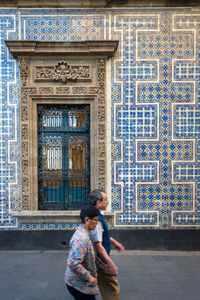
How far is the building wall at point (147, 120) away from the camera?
218 inches

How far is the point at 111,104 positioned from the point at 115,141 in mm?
855

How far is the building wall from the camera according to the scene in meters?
5.54

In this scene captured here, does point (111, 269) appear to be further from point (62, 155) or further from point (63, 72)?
point (63, 72)

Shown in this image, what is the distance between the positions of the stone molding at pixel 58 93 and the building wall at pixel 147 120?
0.58 ft

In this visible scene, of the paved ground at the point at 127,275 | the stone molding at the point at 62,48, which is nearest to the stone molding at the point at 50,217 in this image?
the paved ground at the point at 127,275

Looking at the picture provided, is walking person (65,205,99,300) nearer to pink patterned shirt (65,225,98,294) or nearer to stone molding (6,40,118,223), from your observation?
pink patterned shirt (65,225,98,294)

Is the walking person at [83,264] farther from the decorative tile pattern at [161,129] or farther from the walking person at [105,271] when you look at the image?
the decorative tile pattern at [161,129]

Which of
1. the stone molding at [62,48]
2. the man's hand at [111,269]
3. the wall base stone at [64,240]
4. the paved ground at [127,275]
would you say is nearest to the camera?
the man's hand at [111,269]

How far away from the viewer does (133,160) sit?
18.2 feet

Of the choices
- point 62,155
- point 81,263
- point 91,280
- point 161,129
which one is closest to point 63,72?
point 62,155

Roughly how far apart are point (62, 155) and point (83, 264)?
3785mm

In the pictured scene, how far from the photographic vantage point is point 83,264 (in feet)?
6.89

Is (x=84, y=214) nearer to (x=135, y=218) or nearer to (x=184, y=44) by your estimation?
(x=135, y=218)

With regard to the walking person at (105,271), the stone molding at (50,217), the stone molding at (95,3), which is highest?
the stone molding at (95,3)
